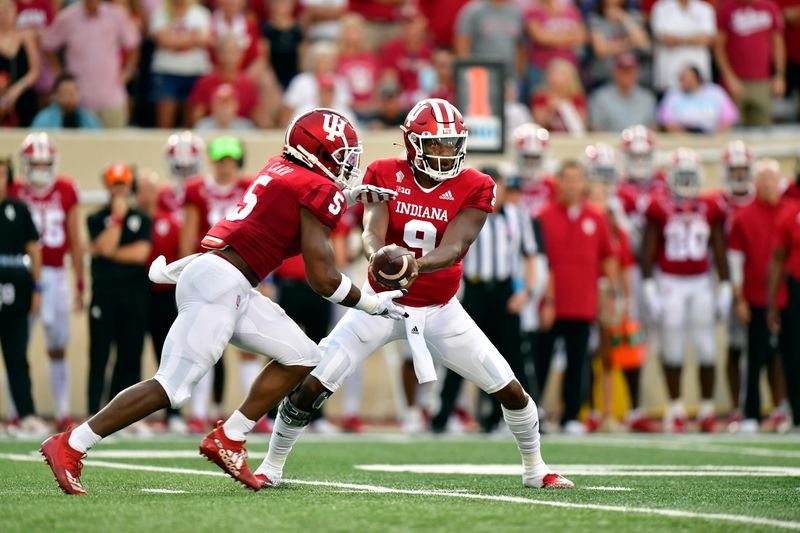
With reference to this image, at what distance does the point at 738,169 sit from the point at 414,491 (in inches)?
268

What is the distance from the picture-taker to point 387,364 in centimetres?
1245

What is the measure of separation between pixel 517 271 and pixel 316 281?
5.24m

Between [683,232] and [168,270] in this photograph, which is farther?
[683,232]

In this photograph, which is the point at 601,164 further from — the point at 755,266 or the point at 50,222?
the point at 50,222

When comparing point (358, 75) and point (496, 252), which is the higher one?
point (358, 75)

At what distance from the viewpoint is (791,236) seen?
431 inches

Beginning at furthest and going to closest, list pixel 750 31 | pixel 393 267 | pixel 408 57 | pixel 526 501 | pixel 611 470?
pixel 750 31, pixel 408 57, pixel 611 470, pixel 393 267, pixel 526 501

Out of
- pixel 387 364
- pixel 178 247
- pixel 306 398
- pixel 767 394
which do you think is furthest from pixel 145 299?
pixel 767 394


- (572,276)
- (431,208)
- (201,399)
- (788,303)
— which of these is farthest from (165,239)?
(788,303)

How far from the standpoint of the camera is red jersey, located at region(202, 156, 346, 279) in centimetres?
573

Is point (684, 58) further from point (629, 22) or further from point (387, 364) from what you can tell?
point (387, 364)

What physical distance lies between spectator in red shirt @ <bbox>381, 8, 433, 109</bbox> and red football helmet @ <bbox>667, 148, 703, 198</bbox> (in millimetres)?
2851

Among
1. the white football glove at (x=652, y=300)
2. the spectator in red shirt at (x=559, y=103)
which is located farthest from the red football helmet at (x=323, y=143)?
the spectator in red shirt at (x=559, y=103)

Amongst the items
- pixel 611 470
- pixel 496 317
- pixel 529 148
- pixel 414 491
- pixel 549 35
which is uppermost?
pixel 549 35
